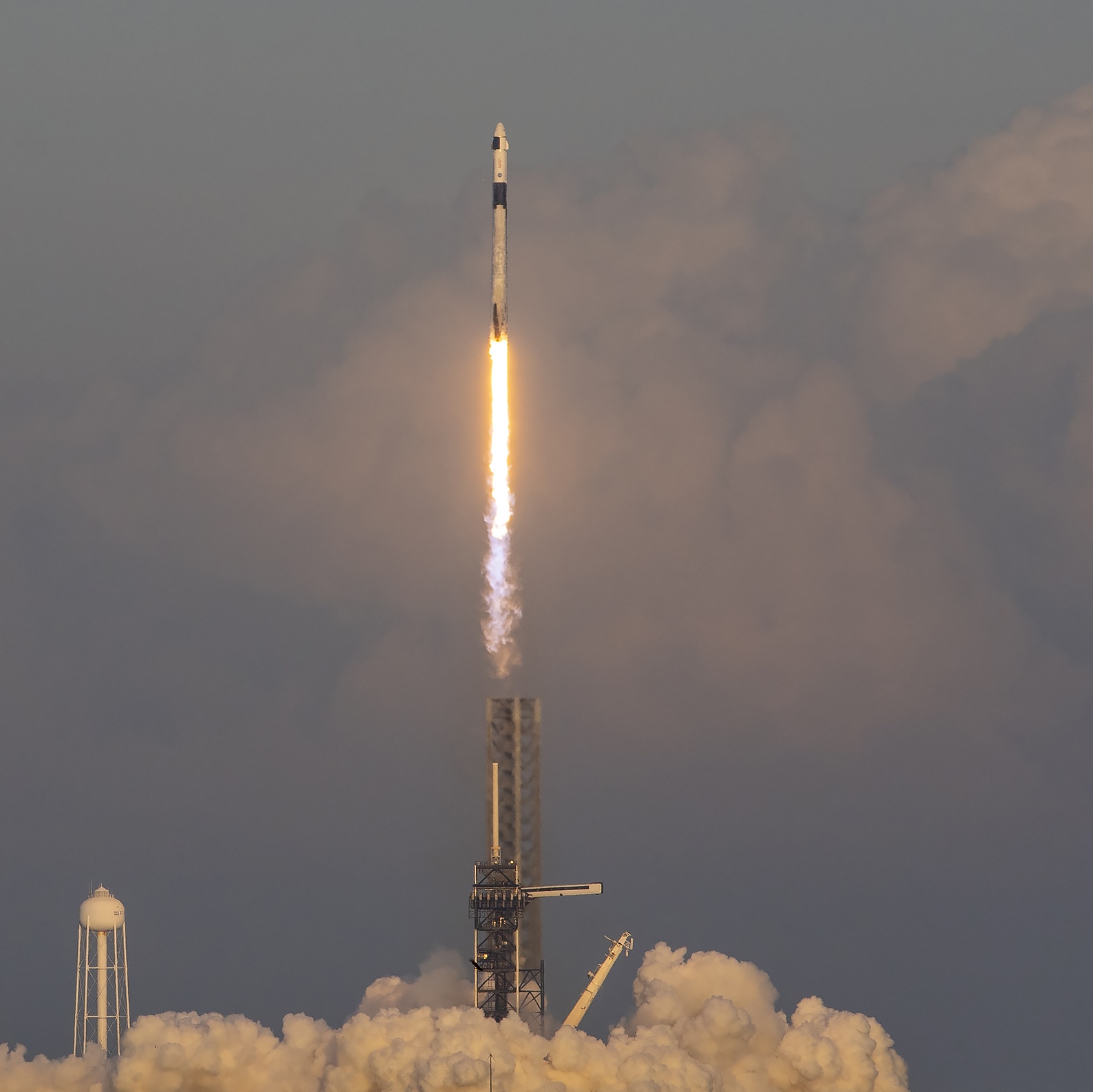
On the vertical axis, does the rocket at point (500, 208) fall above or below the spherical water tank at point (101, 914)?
above

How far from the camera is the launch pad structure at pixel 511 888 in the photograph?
443 ft

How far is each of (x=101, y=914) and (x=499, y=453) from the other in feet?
121

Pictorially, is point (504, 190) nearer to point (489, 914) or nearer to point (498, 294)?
point (498, 294)

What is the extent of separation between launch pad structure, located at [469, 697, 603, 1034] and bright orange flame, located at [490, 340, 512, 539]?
31.9 feet

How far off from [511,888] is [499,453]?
878 inches

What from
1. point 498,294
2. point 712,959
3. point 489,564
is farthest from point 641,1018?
point 498,294

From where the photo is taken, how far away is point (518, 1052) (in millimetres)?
130875

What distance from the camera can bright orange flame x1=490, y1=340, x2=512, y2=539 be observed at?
137500mm

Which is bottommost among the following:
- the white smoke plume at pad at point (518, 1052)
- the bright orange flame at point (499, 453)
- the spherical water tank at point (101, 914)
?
the white smoke plume at pad at point (518, 1052)

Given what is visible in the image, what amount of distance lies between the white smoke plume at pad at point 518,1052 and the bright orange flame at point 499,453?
2377cm

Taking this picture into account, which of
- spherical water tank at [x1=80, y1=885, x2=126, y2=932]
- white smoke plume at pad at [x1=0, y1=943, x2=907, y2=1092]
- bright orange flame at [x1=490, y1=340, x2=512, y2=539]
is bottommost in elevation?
white smoke plume at pad at [x1=0, y1=943, x2=907, y2=1092]

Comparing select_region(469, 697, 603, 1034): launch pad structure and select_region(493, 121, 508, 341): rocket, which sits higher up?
select_region(493, 121, 508, 341): rocket

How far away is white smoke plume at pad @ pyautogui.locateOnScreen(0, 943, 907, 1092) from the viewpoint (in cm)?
12975

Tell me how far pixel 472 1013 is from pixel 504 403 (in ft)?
101
